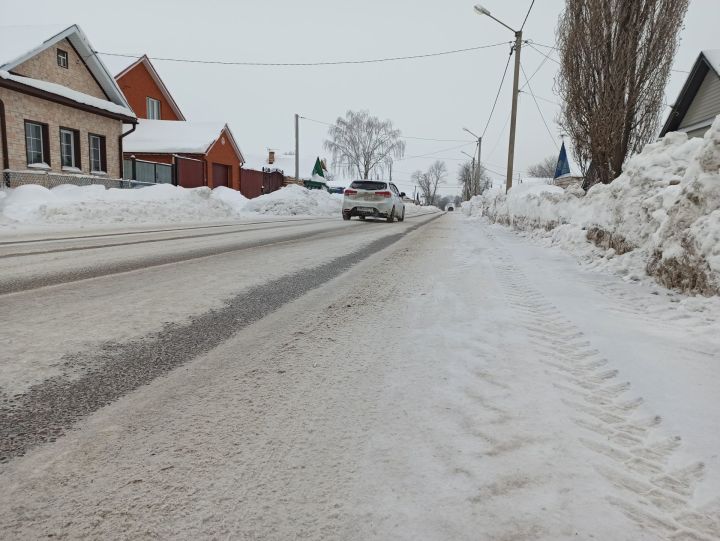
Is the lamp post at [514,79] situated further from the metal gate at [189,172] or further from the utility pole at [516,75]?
the metal gate at [189,172]

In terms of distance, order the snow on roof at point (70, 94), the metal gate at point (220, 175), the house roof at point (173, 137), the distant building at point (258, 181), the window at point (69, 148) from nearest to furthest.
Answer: the snow on roof at point (70, 94)
the window at point (69, 148)
the house roof at point (173, 137)
the metal gate at point (220, 175)
the distant building at point (258, 181)

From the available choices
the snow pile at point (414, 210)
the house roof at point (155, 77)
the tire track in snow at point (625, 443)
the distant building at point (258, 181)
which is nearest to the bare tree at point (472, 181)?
the snow pile at point (414, 210)

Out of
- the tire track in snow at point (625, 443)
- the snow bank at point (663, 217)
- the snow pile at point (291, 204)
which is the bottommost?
the tire track in snow at point (625, 443)

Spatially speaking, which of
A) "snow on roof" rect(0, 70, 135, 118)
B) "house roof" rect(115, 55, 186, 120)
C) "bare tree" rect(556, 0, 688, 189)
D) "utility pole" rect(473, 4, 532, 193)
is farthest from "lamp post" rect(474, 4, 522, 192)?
"house roof" rect(115, 55, 186, 120)

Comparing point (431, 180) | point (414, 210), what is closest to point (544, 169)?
point (431, 180)

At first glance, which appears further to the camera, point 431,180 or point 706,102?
point 431,180

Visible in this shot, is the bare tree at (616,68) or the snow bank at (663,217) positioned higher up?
the bare tree at (616,68)

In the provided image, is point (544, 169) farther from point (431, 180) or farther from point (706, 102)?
point (706, 102)

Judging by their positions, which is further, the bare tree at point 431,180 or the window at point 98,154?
the bare tree at point 431,180

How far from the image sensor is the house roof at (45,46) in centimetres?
1461

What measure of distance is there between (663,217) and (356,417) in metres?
4.05

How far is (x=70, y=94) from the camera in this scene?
53.7ft

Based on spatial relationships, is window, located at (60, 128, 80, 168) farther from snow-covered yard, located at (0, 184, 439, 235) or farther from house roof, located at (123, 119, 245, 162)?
house roof, located at (123, 119, 245, 162)

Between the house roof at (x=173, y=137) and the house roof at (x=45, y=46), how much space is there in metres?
4.69
